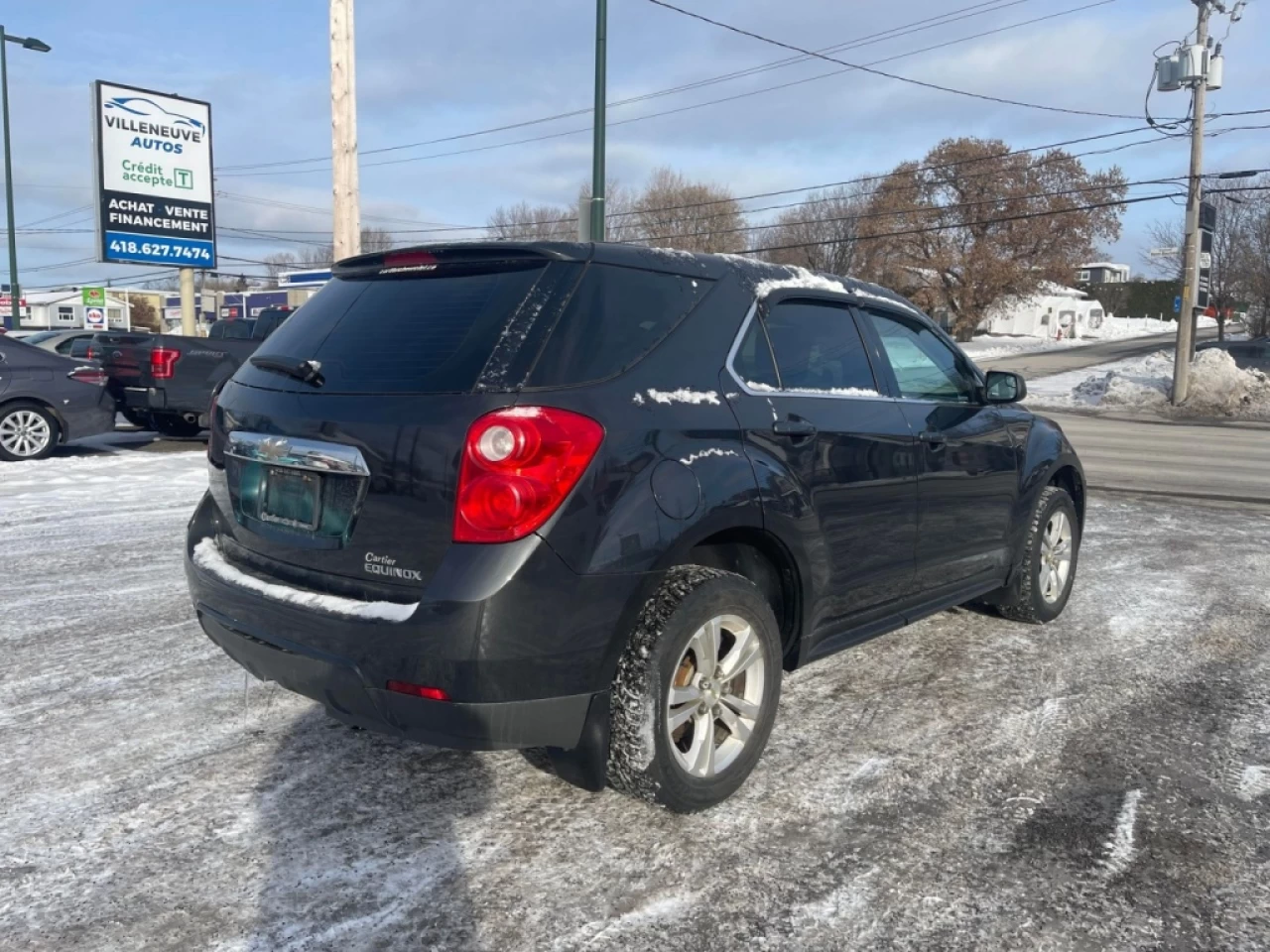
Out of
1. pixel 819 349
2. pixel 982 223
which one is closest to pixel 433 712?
pixel 819 349

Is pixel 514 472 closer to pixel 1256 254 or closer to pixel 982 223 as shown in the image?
pixel 1256 254

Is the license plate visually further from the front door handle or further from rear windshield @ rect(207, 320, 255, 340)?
rear windshield @ rect(207, 320, 255, 340)

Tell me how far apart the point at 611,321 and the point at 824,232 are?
199ft

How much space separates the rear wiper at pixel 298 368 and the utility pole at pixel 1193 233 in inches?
1010

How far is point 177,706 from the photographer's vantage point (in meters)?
4.07

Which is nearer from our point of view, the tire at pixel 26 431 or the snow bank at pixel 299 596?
the snow bank at pixel 299 596

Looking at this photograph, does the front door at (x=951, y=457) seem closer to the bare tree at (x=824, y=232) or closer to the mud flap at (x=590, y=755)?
the mud flap at (x=590, y=755)

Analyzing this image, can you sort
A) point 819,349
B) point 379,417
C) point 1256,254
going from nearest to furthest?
point 379,417 < point 819,349 < point 1256,254

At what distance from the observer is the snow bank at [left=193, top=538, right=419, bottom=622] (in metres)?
2.82

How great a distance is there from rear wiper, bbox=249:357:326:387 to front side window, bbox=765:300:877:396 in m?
1.55

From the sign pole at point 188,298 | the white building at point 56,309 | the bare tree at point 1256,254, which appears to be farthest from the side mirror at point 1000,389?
the white building at point 56,309

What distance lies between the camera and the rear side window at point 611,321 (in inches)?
117

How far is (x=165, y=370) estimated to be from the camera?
12766mm

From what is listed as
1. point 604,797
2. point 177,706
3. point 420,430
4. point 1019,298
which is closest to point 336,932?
point 604,797
